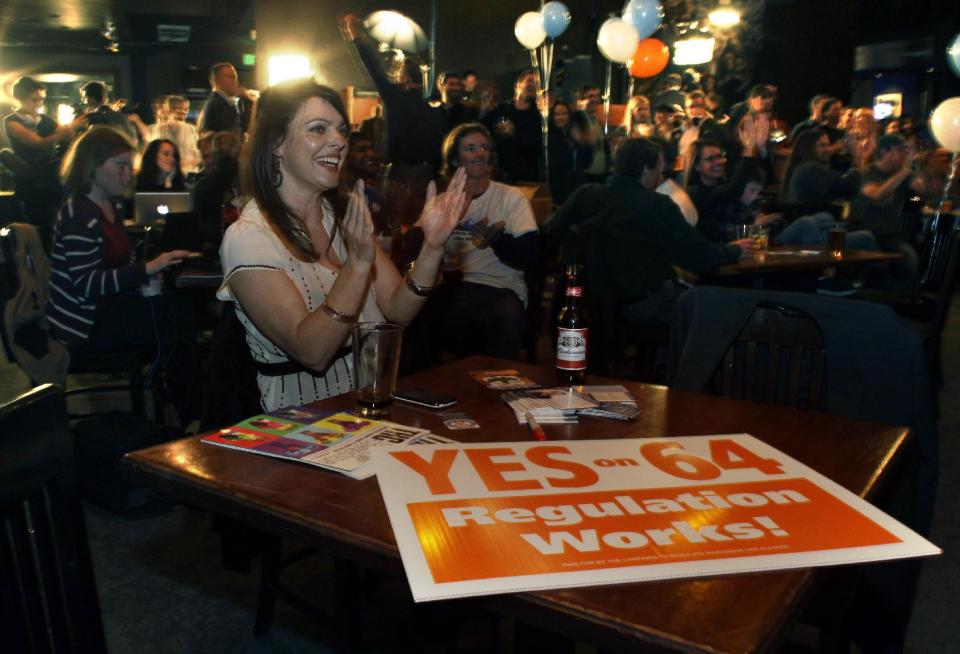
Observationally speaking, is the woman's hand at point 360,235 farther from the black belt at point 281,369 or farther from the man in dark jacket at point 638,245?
the man in dark jacket at point 638,245

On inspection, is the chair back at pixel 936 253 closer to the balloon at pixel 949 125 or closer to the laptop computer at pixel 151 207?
the balloon at pixel 949 125

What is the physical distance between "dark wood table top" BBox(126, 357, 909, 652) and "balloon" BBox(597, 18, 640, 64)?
6121 mm

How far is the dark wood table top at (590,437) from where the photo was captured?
810mm

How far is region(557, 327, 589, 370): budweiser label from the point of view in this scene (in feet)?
5.38

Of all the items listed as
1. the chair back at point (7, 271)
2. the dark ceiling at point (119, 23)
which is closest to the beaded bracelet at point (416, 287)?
the chair back at point (7, 271)

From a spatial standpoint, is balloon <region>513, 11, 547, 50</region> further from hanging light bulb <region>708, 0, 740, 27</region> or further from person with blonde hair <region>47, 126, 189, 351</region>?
person with blonde hair <region>47, 126, 189, 351</region>

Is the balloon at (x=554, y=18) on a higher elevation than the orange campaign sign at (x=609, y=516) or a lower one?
higher

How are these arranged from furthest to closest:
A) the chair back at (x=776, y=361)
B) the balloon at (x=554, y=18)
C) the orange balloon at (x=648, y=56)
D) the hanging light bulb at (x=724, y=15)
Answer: the hanging light bulb at (x=724, y=15)
the orange balloon at (x=648, y=56)
the balloon at (x=554, y=18)
the chair back at (x=776, y=361)

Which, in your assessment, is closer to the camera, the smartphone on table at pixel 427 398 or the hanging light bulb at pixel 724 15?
the smartphone on table at pixel 427 398

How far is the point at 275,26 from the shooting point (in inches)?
356

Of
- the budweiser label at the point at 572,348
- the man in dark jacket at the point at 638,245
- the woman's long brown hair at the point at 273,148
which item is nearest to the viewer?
the budweiser label at the point at 572,348

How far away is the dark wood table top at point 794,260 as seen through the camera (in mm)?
3791

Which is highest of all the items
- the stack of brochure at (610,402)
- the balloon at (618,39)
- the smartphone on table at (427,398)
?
the balloon at (618,39)

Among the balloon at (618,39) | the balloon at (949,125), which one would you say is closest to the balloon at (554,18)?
the balloon at (618,39)
